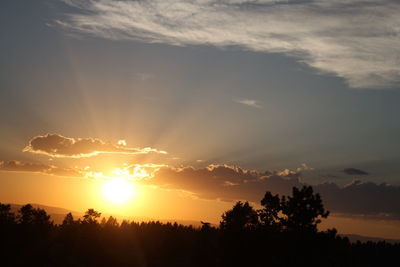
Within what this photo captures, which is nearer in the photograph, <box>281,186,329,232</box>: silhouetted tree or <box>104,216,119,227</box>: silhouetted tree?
<box>281,186,329,232</box>: silhouetted tree

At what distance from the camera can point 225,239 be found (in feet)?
206

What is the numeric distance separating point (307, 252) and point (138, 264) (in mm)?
68709

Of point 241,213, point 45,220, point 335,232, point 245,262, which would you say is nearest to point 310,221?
point 335,232

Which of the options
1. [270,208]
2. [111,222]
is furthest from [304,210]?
[111,222]

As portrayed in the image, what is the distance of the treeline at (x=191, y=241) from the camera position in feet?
204

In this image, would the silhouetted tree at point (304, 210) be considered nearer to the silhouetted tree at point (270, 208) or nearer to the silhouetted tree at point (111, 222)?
the silhouetted tree at point (270, 208)

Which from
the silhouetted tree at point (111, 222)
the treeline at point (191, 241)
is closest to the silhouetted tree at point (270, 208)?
the treeline at point (191, 241)

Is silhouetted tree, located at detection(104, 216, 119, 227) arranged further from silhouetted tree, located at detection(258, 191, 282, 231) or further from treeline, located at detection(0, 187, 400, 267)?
silhouetted tree, located at detection(258, 191, 282, 231)

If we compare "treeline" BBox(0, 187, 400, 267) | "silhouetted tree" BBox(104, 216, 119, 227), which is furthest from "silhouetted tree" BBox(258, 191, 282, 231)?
"silhouetted tree" BBox(104, 216, 119, 227)

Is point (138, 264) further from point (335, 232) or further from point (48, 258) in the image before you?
point (335, 232)

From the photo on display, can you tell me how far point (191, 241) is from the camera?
134 m

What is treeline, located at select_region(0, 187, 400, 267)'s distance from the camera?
62.2m

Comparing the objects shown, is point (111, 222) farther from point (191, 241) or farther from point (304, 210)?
point (304, 210)

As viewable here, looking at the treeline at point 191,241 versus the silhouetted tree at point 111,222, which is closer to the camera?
the treeline at point 191,241
